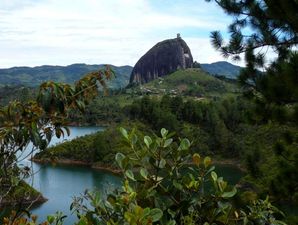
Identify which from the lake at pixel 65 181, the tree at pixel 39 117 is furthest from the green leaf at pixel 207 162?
the lake at pixel 65 181

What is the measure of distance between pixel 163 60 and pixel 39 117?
129m

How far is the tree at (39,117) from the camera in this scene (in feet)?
8.43

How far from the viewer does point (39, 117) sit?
2.72m

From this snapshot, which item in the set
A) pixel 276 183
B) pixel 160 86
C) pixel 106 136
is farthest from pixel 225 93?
pixel 276 183

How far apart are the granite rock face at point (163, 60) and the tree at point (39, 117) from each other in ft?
410

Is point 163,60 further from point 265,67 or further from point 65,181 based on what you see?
point 265,67

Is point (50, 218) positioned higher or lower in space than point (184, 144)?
lower

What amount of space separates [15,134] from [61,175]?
42.0 metres

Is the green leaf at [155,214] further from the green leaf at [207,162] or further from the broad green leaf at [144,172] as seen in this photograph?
the green leaf at [207,162]

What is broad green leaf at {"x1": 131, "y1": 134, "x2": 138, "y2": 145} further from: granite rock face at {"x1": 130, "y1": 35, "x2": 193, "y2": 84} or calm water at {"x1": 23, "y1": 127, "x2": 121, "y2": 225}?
granite rock face at {"x1": 130, "y1": 35, "x2": 193, "y2": 84}

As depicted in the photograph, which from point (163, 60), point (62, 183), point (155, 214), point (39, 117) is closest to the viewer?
point (155, 214)

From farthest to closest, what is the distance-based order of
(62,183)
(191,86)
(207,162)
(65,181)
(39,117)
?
(191,86) → (65,181) → (62,183) → (39,117) → (207,162)

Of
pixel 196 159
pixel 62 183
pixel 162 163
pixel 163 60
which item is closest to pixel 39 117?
pixel 162 163

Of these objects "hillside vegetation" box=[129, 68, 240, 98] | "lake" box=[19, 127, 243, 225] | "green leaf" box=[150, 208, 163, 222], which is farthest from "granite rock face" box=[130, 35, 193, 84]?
"green leaf" box=[150, 208, 163, 222]
